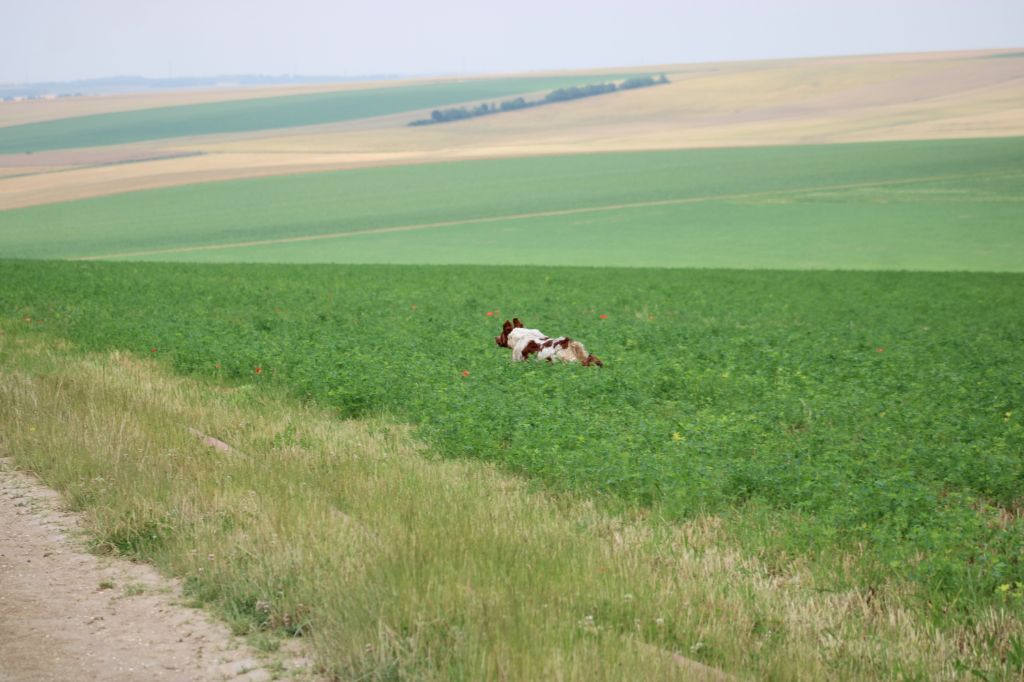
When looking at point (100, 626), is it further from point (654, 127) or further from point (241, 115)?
point (241, 115)

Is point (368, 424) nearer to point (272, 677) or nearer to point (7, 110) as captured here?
point (272, 677)

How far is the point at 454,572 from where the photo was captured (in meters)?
6.14

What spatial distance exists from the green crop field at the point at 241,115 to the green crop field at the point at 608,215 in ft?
226

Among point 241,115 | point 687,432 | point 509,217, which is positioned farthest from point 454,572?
point 241,115

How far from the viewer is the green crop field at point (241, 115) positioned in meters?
138

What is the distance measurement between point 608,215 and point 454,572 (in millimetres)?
50871

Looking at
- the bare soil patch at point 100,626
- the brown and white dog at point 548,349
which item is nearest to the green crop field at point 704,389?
the brown and white dog at point 548,349

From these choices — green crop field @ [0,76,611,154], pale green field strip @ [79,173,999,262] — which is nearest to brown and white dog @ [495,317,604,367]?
pale green field strip @ [79,173,999,262]

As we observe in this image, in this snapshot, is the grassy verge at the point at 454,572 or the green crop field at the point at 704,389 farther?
the green crop field at the point at 704,389

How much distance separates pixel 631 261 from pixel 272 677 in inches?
1433

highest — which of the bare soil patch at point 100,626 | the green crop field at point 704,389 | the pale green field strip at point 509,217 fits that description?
the bare soil patch at point 100,626

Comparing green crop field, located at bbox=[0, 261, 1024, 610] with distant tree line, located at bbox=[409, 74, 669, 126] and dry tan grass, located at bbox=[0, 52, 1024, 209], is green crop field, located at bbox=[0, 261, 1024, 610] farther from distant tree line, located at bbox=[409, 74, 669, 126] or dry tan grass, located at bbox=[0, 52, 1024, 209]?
distant tree line, located at bbox=[409, 74, 669, 126]

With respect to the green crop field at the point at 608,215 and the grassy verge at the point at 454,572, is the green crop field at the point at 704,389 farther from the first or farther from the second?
the green crop field at the point at 608,215

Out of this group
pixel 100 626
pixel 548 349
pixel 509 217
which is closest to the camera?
pixel 100 626
